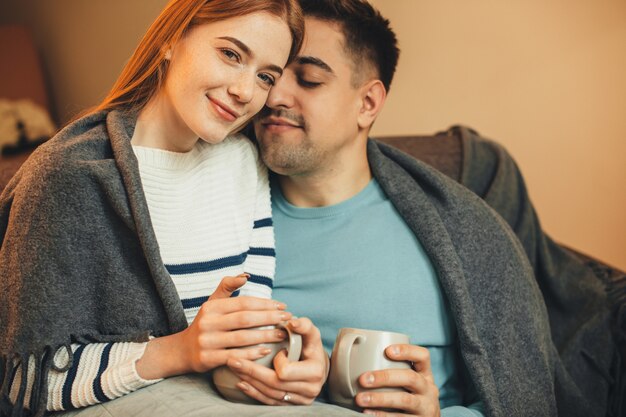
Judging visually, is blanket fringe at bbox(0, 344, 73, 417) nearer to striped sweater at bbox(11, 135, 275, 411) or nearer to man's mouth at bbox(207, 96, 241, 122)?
striped sweater at bbox(11, 135, 275, 411)

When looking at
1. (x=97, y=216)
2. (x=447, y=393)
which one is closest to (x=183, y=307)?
(x=97, y=216)

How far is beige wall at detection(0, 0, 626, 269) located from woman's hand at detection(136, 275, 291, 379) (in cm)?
157

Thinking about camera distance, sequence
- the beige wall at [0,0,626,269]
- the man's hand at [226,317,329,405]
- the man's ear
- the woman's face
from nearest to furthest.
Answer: the man's hand at [226,317,329,405], the woman's face, the man's ear, the beige wall at [0,0,626,269]

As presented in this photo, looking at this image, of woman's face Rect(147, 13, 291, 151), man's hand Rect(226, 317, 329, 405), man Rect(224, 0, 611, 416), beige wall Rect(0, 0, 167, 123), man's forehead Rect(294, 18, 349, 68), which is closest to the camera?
man's hand Rect(226, 317, 329, 405)

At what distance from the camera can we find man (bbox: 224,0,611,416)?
1235 millimetres

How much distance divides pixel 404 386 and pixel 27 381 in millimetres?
620

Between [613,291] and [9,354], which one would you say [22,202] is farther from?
[613,291]

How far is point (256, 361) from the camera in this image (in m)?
0.89

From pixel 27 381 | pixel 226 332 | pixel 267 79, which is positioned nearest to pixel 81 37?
pixel 267 79

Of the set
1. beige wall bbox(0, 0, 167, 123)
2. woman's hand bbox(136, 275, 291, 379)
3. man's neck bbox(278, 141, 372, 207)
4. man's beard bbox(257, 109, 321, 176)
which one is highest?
beige wall bbox(0, 0, 167, 123)

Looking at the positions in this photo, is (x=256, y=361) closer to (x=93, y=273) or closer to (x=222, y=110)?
(x=93, y=273)

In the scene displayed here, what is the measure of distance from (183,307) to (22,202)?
1.11 feet

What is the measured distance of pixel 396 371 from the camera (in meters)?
0.92

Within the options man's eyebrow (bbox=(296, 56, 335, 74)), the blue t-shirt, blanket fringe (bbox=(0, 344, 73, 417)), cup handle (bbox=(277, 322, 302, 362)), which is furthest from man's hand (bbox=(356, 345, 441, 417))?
man's eyebrow (bbox=(296, 56, 335, 74))
